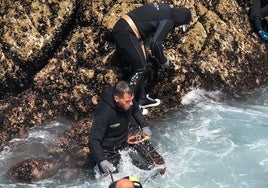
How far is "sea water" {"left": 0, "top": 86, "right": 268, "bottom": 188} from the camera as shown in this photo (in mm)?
7613

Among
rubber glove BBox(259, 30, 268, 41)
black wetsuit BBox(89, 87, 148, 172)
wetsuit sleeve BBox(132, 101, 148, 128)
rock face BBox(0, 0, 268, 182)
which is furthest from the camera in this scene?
rubber glove BBox(259, 30, 268, 41)

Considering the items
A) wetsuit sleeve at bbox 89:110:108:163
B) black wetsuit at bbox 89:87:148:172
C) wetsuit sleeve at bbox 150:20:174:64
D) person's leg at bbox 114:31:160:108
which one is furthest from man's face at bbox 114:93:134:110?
wetsuit sleeve at bbox 150:20:174:64

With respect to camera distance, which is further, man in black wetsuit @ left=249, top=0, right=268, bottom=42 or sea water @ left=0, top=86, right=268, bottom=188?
man in black wetsuit @ left=249, top=0, right=268, bottom=42

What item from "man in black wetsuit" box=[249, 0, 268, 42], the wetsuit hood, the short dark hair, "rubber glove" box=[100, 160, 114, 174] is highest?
the wetsuit hood

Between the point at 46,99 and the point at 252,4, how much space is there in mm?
5806

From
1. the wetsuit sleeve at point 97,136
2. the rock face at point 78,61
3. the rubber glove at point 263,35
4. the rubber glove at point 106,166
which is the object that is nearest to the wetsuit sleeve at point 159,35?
the rock face at point 78,61

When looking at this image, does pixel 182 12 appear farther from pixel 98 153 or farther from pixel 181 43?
pixel 98 153

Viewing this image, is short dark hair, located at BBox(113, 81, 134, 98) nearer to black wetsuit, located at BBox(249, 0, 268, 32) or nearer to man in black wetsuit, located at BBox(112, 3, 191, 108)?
man in black wetsuit, located at BBox(112, 3, 191, 108)

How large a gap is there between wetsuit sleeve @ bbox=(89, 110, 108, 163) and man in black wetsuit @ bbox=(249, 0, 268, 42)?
19.8 feet

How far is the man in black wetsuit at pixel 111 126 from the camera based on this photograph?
684 cm

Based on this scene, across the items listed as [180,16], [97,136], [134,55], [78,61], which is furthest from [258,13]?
[97,136]

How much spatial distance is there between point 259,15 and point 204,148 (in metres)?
4.60

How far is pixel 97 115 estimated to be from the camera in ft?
23.2

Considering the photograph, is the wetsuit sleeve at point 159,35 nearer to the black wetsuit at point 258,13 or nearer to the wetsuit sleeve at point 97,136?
the wetsuit sleeve at point 97,136
